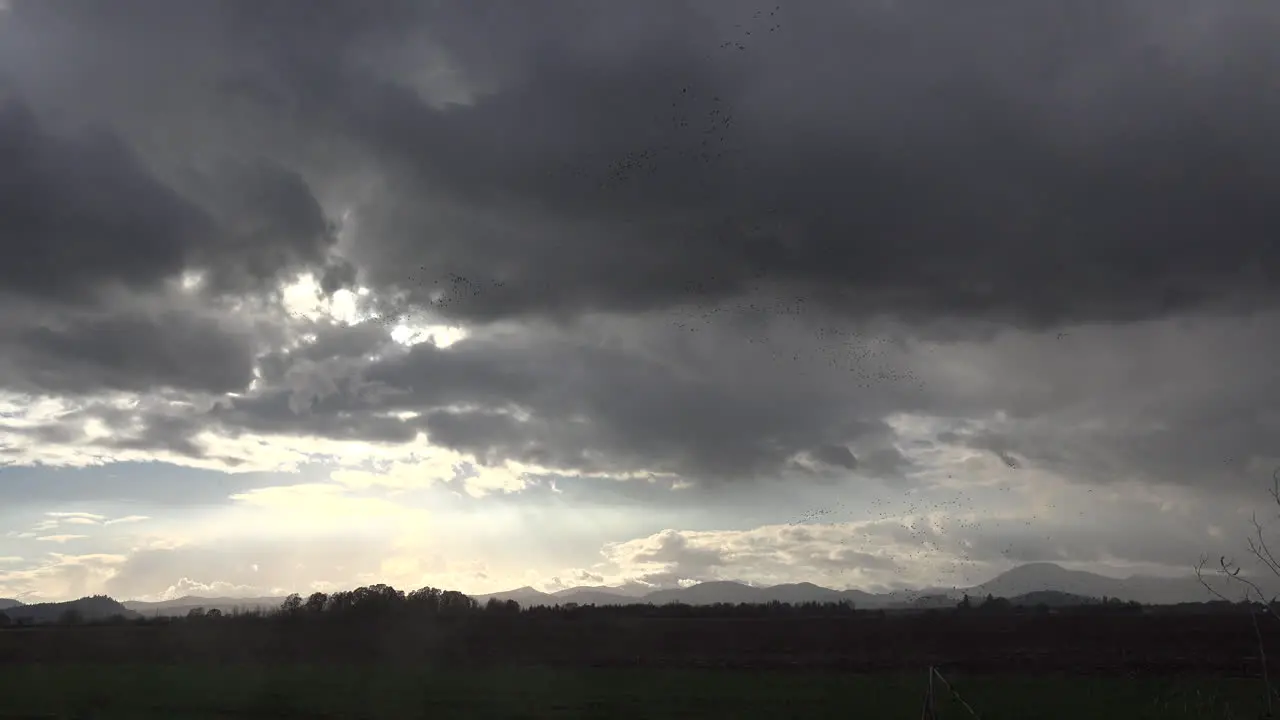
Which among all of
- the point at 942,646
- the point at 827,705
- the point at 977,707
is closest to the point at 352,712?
the point at 827,705

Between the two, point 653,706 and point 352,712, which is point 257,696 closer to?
point 352,712

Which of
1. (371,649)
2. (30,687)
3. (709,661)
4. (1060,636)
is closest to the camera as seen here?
(30,687)

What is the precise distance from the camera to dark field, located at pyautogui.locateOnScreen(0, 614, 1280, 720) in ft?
171

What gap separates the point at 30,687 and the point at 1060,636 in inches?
3899

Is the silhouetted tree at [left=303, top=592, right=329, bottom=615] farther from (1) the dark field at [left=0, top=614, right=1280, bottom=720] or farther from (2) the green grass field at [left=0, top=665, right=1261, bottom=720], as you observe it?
(2) the green grass field at [left=0, top=665, right=1261, bottom=720]

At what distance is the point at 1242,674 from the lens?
213ft

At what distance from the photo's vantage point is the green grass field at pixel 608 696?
4888 cm

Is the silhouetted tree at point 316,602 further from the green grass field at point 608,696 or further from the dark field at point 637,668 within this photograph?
the green grass field at point 608,696

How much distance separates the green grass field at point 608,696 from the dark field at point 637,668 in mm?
183

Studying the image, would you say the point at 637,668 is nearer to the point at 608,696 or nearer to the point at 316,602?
the point at 608,696

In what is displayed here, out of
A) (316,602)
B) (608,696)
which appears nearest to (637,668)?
(608,696)

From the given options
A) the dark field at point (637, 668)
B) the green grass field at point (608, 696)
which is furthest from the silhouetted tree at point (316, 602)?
the green grass field at point (608, 696)

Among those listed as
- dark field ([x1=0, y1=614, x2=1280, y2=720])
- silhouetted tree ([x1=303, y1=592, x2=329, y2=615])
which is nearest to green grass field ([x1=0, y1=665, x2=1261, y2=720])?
dark field ([x1=0, y1=614, x2=1280, y2=720])

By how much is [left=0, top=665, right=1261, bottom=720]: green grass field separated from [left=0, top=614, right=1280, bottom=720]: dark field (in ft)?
0.60
